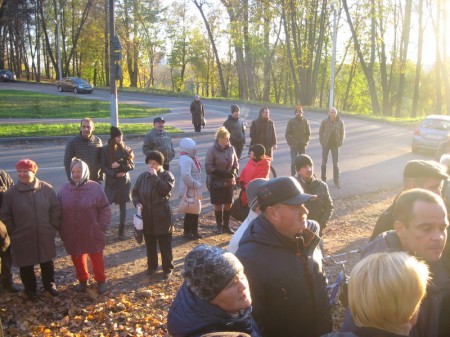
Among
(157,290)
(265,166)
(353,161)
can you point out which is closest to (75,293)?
(157,290)

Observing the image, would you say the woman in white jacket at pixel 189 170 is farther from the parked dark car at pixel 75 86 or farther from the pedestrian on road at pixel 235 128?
the parked dark car at pixel 75 86

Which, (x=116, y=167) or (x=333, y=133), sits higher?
(x=333, y=133)

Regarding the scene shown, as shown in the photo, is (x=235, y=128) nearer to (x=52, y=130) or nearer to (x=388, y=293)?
(x=388, y=293)

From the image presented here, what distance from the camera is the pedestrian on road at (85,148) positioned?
7.31 meters

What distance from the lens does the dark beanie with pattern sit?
217 cm

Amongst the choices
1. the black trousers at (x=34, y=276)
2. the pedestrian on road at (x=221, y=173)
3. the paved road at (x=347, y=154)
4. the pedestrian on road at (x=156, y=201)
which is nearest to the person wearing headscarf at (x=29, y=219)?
the black trousers at (x=34, y=276)

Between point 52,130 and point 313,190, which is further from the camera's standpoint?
point 52,130

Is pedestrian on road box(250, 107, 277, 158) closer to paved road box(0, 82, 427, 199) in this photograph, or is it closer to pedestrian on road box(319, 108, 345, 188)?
pedestrian on road box(319, 108, 345, 188)

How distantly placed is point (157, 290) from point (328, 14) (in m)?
41.0

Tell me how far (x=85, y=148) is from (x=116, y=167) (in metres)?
0.60

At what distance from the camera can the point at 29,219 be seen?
213 inches

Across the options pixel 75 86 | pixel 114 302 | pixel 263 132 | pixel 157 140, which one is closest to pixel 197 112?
pixel 263 132

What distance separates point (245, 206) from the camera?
6.82m

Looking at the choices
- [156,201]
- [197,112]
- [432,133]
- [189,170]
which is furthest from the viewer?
[197,112]
